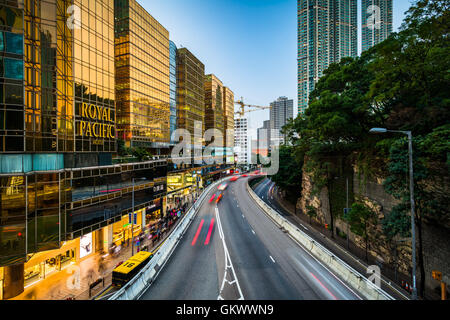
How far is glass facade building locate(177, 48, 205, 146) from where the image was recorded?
61156 mm

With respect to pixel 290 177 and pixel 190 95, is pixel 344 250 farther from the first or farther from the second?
pixel 190 95

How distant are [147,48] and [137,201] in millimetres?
34848

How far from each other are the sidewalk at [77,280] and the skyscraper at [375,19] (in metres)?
119

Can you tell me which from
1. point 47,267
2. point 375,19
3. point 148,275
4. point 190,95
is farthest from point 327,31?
point 47,267

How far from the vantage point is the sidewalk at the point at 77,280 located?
685 inches

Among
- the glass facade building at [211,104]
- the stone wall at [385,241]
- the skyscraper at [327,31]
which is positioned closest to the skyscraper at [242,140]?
the skyscraper at [327,31]

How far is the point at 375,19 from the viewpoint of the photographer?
90.9m

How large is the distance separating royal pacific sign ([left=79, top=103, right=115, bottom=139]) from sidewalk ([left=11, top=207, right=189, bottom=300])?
1448 centimetres

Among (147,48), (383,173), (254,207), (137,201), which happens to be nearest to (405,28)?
(383,173)

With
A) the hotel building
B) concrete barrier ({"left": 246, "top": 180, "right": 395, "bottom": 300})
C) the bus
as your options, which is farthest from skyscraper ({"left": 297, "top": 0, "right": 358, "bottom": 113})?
the bus

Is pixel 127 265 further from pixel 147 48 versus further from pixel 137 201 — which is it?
pixel 147 48

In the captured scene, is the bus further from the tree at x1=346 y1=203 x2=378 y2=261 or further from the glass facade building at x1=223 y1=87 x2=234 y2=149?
the glass facade building at x1=223 y1=87 x2=234 y2=149

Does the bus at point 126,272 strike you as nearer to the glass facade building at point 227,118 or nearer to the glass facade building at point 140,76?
the glass facade building at point 140,76

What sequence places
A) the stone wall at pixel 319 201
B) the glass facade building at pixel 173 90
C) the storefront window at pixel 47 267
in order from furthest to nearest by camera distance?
the glass facade building at pixel 173 90 < the stone wall at pixel 319 201 < the storefront window at pixel 47 267
